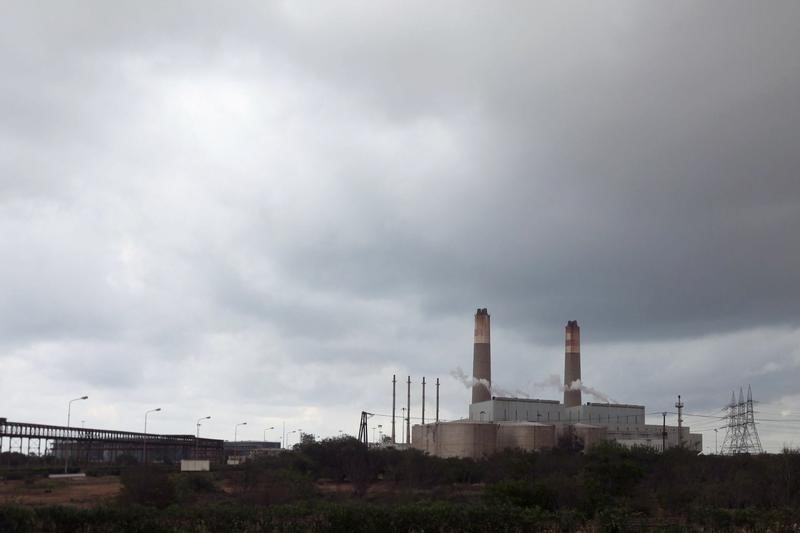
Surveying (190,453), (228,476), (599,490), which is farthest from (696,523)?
(190,453)

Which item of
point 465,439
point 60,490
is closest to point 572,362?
point 465,439

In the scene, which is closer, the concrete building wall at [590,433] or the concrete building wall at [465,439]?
the concrete building wall at [465,439]

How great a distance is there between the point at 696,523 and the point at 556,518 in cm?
539

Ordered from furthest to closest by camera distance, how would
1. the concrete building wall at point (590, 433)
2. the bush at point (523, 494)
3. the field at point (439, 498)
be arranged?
the concrete building wall at point (590, 433) → the bush at point (523, 494) → the field at point (439, 498)

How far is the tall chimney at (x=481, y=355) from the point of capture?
4077 inches

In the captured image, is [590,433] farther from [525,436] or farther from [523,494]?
[523,494]

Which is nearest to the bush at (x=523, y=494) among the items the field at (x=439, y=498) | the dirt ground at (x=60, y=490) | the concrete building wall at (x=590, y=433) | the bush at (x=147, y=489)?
the field at (x=439, y=498)

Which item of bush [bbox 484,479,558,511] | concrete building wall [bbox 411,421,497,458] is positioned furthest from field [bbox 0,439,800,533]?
concrete building wall [bbox 411,421,497,458]

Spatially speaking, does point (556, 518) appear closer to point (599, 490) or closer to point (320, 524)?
point (320, 524)

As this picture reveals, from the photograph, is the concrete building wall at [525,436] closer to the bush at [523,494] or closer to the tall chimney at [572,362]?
the tall chimney at [572,362]

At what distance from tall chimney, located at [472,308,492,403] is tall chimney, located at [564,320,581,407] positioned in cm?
1146

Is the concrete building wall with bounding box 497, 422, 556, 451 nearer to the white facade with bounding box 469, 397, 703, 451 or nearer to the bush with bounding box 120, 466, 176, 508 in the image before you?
the white facade with bounding box 469, 397, 703, 451

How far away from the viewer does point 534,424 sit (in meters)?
101

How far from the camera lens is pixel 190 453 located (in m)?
132
